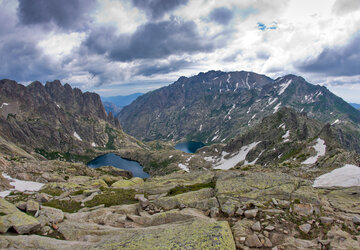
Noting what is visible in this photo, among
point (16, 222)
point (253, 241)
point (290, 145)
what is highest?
point (16, 222)

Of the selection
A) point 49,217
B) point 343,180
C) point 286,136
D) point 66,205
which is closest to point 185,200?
point 49,217

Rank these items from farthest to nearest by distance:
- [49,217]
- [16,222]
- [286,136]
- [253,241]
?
[286,136], [49,217], [16,222], [253,241]

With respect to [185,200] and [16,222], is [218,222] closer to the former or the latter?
[185,200]

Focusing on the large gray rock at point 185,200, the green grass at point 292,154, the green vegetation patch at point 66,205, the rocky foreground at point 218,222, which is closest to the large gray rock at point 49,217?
the rocky foreground at point 218,222

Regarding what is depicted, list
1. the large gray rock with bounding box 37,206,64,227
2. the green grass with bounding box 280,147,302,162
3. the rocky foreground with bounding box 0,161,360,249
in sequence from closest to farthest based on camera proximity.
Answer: the rocky foreground with bounding box 0,161,360,249 < the large gray rock with bounding box 37,206,64,227 < the green grass with bounding box 280,147,302,162

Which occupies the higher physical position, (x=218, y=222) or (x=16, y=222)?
(x=16, y=222)

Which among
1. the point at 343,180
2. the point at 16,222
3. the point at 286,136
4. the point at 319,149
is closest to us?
the point at 16,222

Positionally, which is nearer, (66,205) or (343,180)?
(343,180)

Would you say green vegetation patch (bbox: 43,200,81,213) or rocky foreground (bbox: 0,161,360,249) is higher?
rocky foreground (bbox: 0,161,360,249)

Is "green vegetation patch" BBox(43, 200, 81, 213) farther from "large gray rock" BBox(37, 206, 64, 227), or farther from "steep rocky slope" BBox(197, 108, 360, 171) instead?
"steep rocky slope" BBox(197, 108, 360, 171)

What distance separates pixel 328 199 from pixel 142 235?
57.1 feet

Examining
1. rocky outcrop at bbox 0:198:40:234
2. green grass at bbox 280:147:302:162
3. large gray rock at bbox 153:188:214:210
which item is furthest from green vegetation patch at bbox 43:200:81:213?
green grass at bbox 280:147:302:162

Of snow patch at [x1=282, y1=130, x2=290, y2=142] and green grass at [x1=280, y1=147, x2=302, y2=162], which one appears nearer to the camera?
green grass at [x1=280, y1=147, x2=302, y2=162]

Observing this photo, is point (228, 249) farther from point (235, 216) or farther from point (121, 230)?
point (121, 230)
